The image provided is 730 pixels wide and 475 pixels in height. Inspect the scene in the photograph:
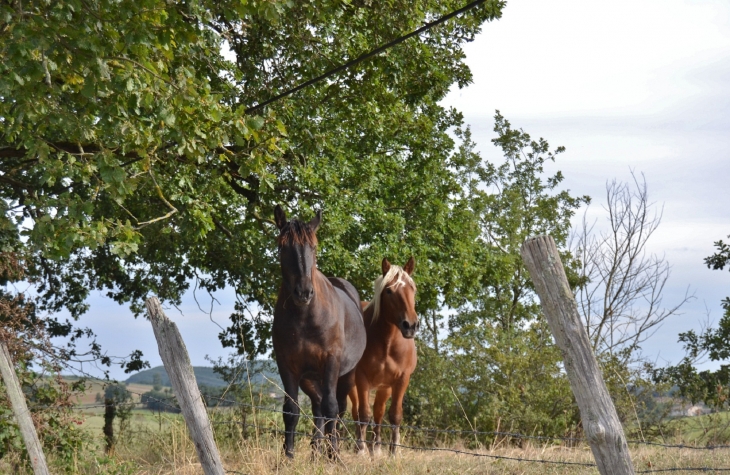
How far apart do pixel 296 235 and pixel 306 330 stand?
1.09m

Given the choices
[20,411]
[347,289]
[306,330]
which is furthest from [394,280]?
[20,411]

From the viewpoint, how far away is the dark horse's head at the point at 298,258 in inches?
306

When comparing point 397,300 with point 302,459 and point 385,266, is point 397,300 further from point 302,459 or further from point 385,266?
point 302,459

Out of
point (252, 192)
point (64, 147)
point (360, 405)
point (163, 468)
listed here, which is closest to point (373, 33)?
point (252, 192)

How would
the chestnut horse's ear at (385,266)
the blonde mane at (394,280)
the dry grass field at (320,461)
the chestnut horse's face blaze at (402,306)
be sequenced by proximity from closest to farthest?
the dry grass field at (320,461) < the chestnut horse's face blaze at (402,306) < the blonde mane at (394,280) < the chestnut horse's ear at (385,266)

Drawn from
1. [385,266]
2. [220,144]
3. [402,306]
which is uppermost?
[220,144]

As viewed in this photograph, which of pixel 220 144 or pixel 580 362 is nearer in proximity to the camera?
pixel 580 362

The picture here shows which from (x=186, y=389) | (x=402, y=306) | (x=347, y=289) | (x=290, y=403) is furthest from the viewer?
(x=347, y=289)

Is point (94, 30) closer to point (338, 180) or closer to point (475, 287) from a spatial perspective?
point (338, 180)

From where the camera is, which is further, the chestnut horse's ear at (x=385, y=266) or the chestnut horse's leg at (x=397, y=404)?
the chestnut horse's leg at (x=397, y=404)

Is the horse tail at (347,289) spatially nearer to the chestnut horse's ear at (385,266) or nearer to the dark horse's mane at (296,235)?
the chestnut horse's ear at (385,266)

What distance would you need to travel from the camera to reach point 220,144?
31.1 ft

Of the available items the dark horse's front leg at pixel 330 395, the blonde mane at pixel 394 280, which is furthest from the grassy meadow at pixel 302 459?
the blonde mane at pixel 394 280

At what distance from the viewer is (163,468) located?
26.5ft
